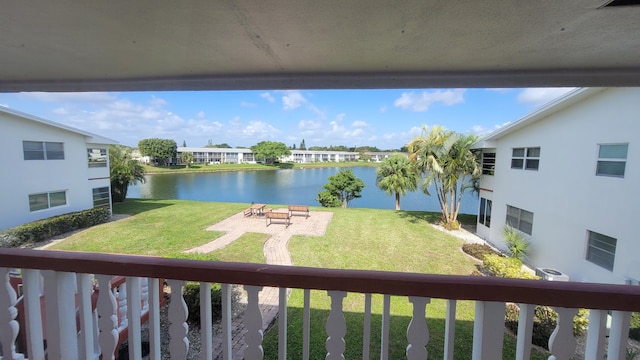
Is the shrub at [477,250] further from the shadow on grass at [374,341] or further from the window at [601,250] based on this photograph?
the shadow on grass at [374,341]

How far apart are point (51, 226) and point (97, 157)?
15.9ft

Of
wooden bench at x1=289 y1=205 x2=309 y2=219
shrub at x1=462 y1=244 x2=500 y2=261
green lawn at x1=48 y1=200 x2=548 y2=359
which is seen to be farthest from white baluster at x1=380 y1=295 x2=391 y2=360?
wooden bench at x1=289 y1=205 x2=309 y2=219

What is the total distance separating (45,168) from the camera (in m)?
11.0

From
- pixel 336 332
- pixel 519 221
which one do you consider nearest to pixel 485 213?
pixel 519 221

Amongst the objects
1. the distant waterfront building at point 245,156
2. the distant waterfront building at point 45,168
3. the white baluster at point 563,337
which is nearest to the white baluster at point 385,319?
the white baluster at point 563,337

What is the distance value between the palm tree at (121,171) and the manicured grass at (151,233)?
3534 millimetres

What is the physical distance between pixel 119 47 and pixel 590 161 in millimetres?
9042

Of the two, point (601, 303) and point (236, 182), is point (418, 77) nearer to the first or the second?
point (601, 303)

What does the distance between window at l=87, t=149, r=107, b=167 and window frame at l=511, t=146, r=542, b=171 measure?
19.2 meters

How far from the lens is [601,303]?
917 millimetres

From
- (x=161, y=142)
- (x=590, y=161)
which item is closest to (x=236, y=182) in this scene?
(x=161, y=142)

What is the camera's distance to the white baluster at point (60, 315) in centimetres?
116

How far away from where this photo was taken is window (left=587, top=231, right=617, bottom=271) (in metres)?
5.63

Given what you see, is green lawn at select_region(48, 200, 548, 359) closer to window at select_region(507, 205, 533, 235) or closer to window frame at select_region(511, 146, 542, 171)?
window at select_region(507, 205, 533, 235)
